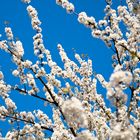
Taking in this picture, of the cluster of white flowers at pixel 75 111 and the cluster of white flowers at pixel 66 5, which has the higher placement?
the cluster of white flowers at pixel 66 5

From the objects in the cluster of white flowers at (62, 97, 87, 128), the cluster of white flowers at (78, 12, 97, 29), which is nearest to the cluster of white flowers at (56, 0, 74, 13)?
the cluster of white flowers at (78, 12, 97, 29)

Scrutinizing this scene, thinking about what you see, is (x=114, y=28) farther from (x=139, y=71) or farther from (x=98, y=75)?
(x=98, y=75)

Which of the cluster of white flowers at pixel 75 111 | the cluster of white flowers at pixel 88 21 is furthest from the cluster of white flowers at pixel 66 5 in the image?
the cluster of white flowers at pixel 75 111

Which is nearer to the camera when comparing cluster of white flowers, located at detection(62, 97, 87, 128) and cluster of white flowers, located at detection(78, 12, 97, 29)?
cluster of white flowers, located at detection(62, 97, 87, 128)

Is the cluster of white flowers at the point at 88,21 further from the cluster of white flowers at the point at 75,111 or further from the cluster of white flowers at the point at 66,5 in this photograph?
the cluster of white flowers at the point at 75,111

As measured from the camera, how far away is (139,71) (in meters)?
8.88

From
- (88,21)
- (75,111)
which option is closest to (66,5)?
(88,21)

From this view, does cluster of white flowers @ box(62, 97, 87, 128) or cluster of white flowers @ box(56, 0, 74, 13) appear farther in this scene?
cluster of white flowers @ box(56, 0, 74, 13)

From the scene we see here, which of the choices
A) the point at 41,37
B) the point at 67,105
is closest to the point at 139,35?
the point at 41,37

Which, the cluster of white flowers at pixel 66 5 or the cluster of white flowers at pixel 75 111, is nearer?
the cluster of white flowers at pixel 75 111

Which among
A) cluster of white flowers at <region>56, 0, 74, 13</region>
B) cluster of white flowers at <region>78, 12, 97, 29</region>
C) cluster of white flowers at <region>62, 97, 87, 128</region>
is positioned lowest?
cluster of white flowers at <region>62, 97, 87, 128</region>

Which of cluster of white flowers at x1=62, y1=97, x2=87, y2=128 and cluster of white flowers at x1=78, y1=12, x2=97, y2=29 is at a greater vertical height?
cluster of white flowers at x1=78, y1=12, x2=97, y2=29

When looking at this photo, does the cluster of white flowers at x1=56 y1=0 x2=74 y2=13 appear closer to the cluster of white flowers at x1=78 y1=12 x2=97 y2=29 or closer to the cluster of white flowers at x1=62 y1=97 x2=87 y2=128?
the cluster of white flowers at x1=78 y1=12 x2=97 y2=29

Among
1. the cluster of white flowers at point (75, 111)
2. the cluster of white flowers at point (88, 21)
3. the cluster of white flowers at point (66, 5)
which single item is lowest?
the cluster of white flowers at point (75, 111)
